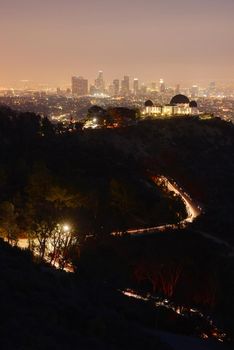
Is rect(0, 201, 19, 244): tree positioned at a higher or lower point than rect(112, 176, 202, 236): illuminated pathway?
higher

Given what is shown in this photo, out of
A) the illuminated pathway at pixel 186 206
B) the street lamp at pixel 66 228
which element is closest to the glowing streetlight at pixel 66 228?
the street lamp at pixel 66 228

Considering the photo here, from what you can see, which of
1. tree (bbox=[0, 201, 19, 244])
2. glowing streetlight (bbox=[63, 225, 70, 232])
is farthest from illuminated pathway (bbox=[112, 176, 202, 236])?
tree (bbox=[0, 201, 19, 244])

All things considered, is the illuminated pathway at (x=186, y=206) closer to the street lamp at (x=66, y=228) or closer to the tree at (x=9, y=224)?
the street lamp at (x=66, y=228)

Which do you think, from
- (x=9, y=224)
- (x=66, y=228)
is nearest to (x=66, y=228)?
(x=66, y=228)

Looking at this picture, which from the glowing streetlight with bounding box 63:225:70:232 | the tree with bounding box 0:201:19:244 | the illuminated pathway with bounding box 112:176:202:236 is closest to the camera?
the tree with bounding box 0:201:19:244

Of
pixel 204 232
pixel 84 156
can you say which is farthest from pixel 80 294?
pixel 84 156

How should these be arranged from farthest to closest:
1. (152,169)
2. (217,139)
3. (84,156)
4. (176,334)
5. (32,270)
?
(217,139) → (152,169) → (84,156) → (176,334) → (32,270)

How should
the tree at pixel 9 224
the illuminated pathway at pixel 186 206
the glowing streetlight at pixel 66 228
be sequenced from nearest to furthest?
the tree at pixel 9 224
the glowing streetlight at pixel 66 228
the illuminated pathway at pixel 186 206

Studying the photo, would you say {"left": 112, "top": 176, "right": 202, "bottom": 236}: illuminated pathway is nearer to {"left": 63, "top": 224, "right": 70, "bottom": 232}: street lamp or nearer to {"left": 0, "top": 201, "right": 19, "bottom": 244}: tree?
{"left": 63, "top": 224, "right": 70, "bottom": 232}: street lamp

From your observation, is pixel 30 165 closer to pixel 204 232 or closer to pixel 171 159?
pixel 204 232

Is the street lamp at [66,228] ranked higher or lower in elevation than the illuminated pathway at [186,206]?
higher

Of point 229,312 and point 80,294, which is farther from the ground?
point 80,294
